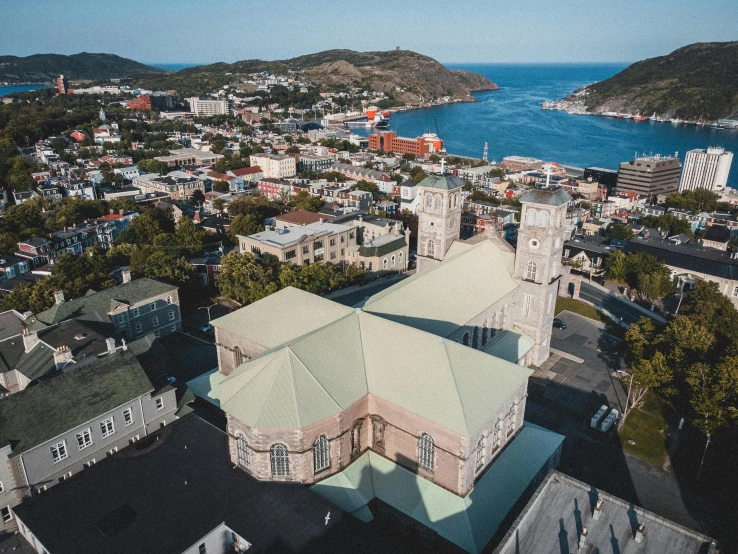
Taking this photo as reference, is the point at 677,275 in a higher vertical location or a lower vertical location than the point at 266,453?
lower

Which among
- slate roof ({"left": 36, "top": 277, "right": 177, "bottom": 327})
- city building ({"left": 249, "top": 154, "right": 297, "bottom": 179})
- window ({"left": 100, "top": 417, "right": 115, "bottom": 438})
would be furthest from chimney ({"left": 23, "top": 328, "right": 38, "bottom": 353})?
city building ({"left": 249, "top": 154, "right": 297, "bottom": 179})

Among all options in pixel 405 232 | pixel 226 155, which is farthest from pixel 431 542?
pixel 226 155

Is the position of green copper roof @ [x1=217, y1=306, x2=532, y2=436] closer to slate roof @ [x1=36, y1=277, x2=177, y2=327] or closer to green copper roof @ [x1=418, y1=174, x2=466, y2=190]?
green copper roof @ [x1=418, y1=174, x2=466, y2=190]

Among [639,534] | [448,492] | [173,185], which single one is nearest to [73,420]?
[448,492]

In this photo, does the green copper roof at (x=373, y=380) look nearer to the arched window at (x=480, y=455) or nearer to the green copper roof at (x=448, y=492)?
the arched window at (x=480, y=455)

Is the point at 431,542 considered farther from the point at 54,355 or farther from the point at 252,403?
the point at 54,355

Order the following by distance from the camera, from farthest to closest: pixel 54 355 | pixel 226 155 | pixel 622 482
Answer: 1. pixel 226 155
2. pixel 54 355
3. pixel 622 482

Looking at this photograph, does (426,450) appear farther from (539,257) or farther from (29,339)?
(29,339)
